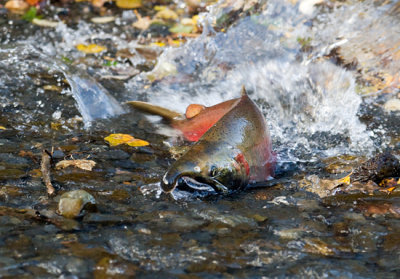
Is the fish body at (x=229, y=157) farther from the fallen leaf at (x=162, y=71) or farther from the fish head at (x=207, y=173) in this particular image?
the fallen leaf at (x=162, y=71)

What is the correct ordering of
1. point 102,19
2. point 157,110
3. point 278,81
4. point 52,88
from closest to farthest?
point 157,110 → point 52,88 → point 278,81 → point 102,19

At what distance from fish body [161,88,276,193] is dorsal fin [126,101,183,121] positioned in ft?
2.26

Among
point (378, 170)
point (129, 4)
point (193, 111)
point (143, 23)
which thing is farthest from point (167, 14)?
point (378, 170)

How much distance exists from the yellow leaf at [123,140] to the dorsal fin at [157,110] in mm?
348

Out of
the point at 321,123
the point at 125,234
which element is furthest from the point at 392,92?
the point at 125,234

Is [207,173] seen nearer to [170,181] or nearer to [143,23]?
[170,181]

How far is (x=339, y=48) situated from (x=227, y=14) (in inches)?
57.1

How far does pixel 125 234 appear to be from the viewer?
8.87 feet

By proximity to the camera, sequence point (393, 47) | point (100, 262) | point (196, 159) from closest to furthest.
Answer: point (100, 262)
point (196, 159)
point (393, 47)

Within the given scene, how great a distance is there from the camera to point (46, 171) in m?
3.25

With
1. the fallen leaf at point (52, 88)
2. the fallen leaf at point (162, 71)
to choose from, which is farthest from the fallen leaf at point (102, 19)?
the fallen leaf at point (52, 88)

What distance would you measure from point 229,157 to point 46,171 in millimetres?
1082

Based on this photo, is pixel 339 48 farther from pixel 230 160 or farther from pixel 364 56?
pixel 230 160

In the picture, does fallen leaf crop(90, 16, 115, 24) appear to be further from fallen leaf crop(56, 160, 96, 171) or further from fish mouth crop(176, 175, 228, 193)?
fish mouth crop(176, 175, 228, 193)
